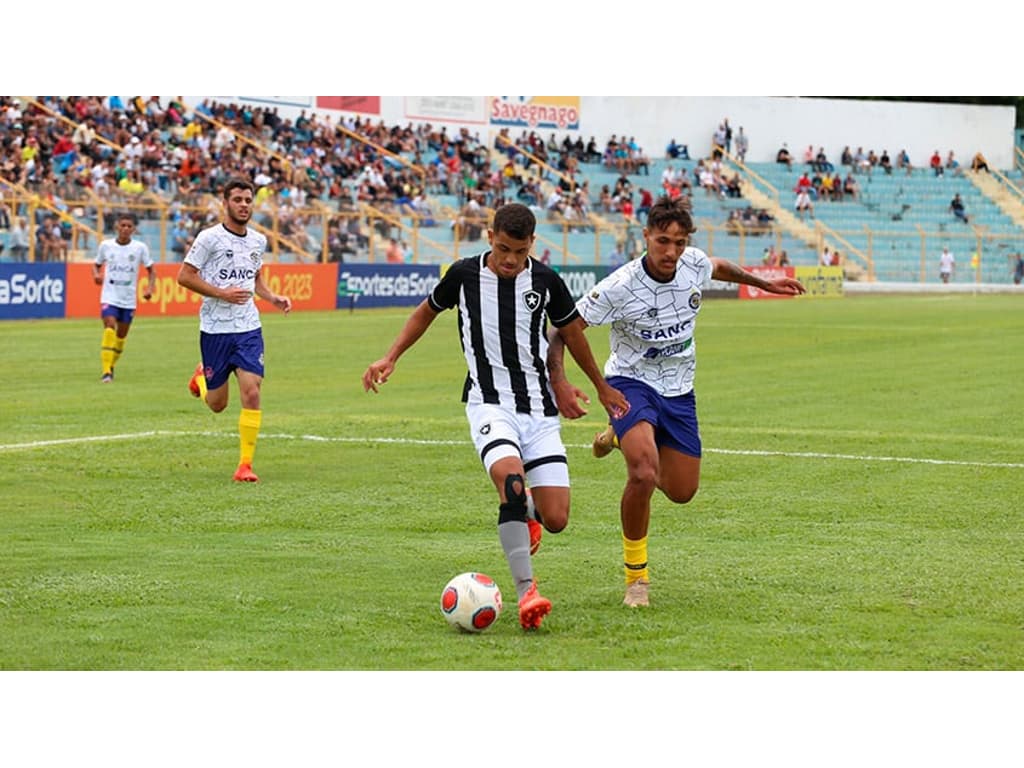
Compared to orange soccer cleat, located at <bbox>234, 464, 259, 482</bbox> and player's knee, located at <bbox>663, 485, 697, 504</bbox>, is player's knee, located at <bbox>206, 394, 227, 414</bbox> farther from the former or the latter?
player's knee, located at <bbox>663, 485, 697, 504</bbox>

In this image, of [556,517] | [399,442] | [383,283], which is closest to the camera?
[556,517]

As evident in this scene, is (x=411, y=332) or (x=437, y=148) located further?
(x=437, y=148)

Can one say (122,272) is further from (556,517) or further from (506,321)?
(556,517)

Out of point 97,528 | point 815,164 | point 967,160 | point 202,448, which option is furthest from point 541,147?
point 97,528

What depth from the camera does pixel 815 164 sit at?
69438 millimetres

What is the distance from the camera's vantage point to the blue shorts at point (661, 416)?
862 centimetres

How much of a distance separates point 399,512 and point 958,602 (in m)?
4.49

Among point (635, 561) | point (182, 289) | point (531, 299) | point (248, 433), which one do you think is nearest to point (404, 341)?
point (531, 299)

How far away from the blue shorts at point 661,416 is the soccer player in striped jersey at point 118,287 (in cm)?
1414

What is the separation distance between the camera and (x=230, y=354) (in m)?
13.6

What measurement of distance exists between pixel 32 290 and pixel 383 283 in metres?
10.6

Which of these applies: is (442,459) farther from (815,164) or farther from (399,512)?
(815,164)

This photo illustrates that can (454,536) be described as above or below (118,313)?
below

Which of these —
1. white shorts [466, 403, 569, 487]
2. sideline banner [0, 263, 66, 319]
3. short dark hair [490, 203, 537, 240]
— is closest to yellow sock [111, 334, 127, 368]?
sideline banner [0, 263, 66, 319]
